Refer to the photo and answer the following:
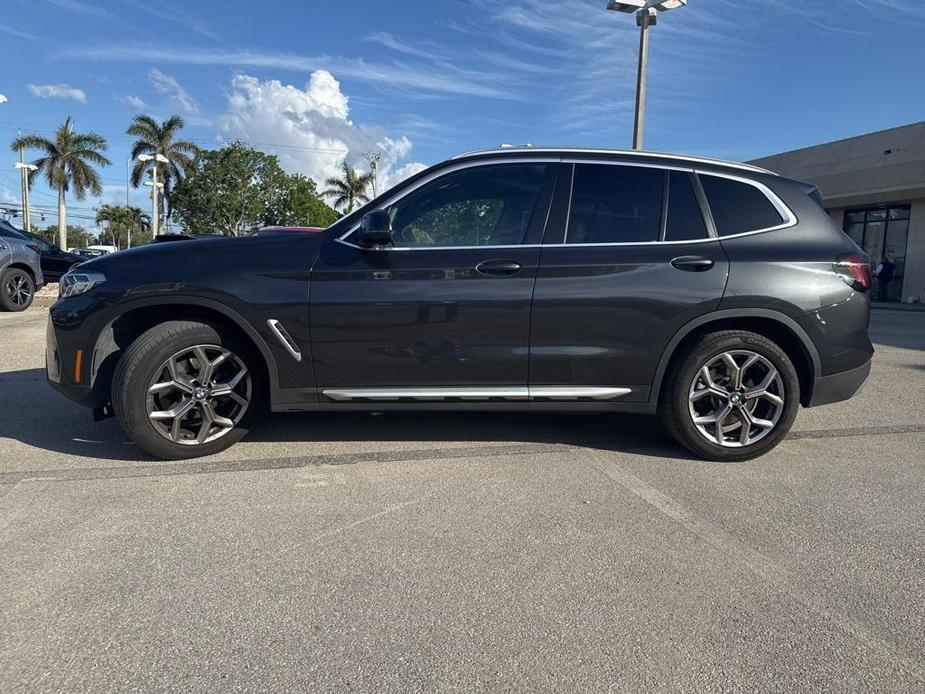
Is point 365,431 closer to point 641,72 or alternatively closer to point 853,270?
point 853,270

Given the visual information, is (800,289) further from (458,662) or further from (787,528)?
(458,662)

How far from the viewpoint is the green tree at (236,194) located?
4553 cm

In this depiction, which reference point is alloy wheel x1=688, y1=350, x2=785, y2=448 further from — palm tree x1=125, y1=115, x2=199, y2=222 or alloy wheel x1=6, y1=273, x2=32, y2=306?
palm tree x1=125, y1=115, x2=199, y2=222

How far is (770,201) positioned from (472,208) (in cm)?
189

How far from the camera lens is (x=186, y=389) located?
3865mm

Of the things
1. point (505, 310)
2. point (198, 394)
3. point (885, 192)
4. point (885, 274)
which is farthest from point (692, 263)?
point (885, 274)

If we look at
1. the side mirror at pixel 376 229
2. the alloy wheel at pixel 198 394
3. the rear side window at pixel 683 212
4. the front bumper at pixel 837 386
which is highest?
the rear side window at pixel 683 212

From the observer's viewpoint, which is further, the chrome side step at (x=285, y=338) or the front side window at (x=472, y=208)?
the front side window at (x=472, y=208)

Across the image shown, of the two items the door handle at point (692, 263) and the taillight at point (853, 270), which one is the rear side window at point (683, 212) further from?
the taillight at point (853, 270)

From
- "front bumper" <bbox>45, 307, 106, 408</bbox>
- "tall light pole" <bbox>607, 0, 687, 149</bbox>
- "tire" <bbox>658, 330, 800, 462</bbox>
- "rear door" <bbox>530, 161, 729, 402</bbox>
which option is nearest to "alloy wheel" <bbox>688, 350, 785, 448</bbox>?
"tire" <bbox>658, 330, 800, 462</bbox>

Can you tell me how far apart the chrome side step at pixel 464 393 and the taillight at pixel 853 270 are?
1.64 metres

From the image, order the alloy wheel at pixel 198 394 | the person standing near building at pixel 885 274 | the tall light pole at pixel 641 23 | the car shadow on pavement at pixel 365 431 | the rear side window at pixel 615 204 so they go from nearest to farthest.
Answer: the alloy wheel at pixel 198 394 → the rear side window at pixel 615 204 → the car shadow on pavement at pixel 365 431 → the tall light pole at pixel 641 23 → the person standing near building at pixel 885 274

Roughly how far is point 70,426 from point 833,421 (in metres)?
5.78

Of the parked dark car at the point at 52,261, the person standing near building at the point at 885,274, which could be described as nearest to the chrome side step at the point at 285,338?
the parked dark car at the point at 52,261
